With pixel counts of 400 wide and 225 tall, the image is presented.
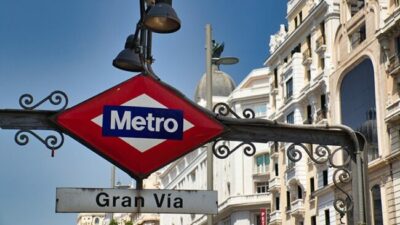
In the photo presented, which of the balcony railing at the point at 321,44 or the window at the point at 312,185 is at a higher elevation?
the balcony railing at the point at 321,44

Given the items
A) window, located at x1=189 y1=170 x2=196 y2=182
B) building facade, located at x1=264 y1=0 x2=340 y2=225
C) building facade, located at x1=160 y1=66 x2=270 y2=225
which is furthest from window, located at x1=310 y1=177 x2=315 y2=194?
window, located at x1=189 y1=170 x2=196 y2=182

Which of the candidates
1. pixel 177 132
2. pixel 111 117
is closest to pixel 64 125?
pixel 111 117

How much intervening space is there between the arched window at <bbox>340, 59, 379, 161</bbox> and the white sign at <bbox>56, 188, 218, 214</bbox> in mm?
32146

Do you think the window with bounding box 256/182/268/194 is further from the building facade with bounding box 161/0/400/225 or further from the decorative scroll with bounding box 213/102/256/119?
the decorative scroll with bounding box 213/102/256/119

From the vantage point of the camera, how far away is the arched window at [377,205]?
3672 cm

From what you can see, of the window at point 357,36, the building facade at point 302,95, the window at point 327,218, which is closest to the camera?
the window at point 357,36

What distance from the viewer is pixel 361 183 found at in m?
6.90

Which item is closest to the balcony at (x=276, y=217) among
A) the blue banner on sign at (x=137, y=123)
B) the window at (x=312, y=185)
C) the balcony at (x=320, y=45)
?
the window at (x=312, y=185)

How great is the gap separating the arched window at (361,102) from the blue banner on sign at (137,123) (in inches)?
1271

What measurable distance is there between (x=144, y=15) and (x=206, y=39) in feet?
47.6

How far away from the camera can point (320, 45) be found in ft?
149

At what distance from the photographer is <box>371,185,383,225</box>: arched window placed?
1446 inches

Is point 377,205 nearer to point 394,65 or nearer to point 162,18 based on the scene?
point 394,65

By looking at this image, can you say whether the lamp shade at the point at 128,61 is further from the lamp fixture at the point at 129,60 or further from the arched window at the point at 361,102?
the arched window at the point at 361,102
